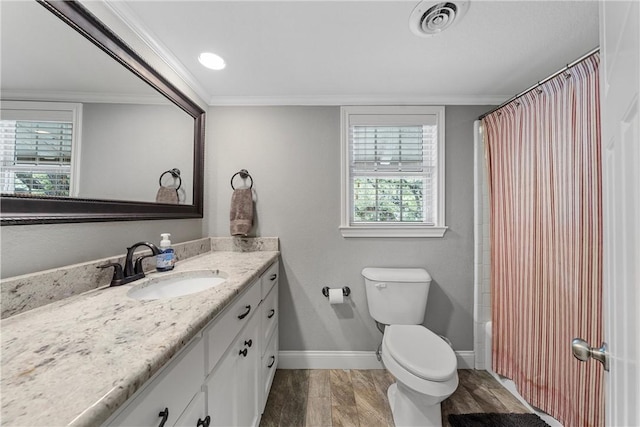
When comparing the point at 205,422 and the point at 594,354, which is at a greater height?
the point at 594,354

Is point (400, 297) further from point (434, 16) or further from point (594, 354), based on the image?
point (434, 16)

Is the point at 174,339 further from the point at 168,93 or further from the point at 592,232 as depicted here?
the point at 592,232

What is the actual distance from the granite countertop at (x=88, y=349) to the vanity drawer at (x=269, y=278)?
467 millimetres

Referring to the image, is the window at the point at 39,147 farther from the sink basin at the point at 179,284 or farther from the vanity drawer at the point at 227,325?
the vanity drawer at the point at 227,325

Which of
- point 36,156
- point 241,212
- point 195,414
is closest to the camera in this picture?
point 195,414

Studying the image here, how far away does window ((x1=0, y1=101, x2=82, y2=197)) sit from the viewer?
28.9 inches

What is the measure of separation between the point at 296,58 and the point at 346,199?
97 centimetres

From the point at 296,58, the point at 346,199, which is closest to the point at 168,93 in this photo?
the point at 296,58

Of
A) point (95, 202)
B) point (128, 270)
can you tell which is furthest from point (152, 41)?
point (128, 270)

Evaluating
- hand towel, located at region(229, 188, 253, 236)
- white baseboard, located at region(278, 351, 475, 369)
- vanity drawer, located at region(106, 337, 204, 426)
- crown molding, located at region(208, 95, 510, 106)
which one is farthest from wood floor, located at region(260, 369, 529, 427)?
crown molding, located at region(208, 95, 510, 106)

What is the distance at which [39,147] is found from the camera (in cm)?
82

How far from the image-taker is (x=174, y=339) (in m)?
0.53

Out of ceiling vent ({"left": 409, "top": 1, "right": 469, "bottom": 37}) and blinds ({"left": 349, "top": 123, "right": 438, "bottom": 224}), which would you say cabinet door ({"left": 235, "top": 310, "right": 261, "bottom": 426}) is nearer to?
blinds ({"left": 349, "top": 123, "right": 438, "bottom": 224})

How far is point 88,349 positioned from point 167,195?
109 centimetres
